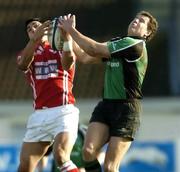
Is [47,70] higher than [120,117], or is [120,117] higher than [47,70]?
[47,70]

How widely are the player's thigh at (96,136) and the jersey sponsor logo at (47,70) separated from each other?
2.25ft

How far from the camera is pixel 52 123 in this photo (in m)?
10.7

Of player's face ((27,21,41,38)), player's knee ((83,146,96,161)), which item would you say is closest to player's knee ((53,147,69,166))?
player's knee ((83,146,96,161))

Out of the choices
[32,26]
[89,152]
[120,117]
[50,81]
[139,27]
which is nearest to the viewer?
[89,152]

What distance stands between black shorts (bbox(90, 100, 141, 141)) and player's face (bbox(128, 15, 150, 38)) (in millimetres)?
676

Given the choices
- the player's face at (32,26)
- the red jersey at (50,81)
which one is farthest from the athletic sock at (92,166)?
the player's face at (32,26)

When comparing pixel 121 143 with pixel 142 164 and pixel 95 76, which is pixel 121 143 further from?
pixel 95 76

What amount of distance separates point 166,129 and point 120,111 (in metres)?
6.74

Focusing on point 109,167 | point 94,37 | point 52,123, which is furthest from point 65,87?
point 94,37

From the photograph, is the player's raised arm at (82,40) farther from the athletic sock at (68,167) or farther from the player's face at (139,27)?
the athletic sock at (68,167)

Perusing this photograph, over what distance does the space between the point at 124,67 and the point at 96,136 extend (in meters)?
0.73

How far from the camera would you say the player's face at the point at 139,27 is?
1062 centimetres

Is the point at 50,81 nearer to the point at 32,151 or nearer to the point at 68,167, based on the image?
the point at 32,151

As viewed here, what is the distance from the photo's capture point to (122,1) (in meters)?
18.9
